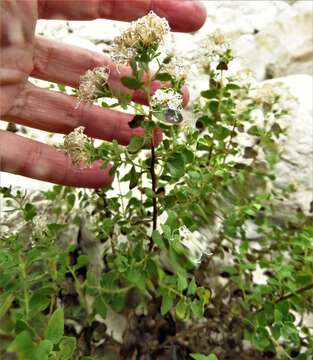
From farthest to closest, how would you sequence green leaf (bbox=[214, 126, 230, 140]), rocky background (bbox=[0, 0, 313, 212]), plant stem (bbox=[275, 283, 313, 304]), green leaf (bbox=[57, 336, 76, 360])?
rocky background (bbox=[0, 0, 313, 212]) → green leaf (bbox=[214, 126, 230, 140]) → plant stem (bbox=[275, 283, 313, 304]) → green leaf (bbox=[57, 336, 76, 360])

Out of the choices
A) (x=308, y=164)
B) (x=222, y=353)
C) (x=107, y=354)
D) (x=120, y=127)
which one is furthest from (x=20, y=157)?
(x=308, y=164)

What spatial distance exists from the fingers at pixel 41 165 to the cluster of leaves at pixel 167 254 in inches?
3.3

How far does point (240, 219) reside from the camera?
1.73 m

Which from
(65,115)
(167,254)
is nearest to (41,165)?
(65,115)

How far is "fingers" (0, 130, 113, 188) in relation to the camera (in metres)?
1.69

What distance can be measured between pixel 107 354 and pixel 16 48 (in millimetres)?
1048

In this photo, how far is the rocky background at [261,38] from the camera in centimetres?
261

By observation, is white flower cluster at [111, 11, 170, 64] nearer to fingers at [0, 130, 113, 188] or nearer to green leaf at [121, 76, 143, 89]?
green leaf at [121, 76, 143, 89]

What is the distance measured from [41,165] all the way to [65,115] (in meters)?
0.19

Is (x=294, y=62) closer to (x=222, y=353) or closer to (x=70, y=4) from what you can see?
(x=70, y=4)

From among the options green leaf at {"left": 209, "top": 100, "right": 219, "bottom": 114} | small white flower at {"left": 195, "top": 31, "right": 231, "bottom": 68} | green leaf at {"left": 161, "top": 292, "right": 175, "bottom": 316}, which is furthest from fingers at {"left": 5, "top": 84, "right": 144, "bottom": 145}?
green leaf at {"left": 161, "top": 292, "right": 175, "bottom": 316}

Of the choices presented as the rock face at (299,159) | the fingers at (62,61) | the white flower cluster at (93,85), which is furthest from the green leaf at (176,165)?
the rock face at (299,159)

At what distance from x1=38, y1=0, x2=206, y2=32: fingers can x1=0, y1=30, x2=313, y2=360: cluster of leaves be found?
253 millimetres

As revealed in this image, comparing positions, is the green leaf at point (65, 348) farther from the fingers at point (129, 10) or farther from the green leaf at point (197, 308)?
the fingers at point (129, 10)
